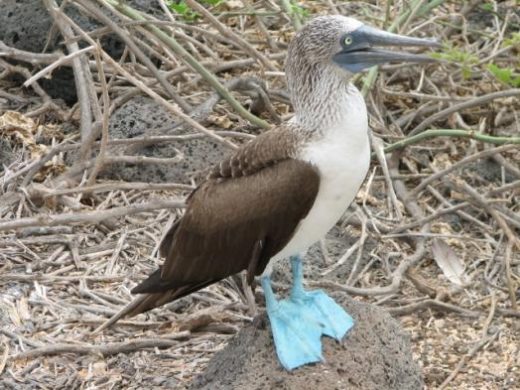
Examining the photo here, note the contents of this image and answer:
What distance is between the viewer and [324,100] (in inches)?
117

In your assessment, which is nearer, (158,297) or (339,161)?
(339,161)

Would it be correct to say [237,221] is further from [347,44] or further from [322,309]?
[347,44]

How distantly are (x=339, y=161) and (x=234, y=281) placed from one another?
112cm

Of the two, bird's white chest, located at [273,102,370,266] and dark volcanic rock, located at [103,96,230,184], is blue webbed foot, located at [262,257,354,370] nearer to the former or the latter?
bird's white chest, located at [273,102,370,266]

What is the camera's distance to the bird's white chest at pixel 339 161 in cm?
290

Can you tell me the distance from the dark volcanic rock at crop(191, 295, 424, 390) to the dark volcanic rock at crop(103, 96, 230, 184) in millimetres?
1362

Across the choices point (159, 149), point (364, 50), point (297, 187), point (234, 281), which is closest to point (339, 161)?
point (297, 187)

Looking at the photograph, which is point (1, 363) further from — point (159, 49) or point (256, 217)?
point (159, 49)

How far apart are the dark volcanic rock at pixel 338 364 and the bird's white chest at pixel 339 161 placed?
0.41 meters

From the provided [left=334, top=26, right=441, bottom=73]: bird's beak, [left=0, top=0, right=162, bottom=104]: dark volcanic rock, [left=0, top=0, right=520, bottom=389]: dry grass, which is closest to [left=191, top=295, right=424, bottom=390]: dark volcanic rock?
[left=0, top=0, right=520, bottom=389]: dry grass

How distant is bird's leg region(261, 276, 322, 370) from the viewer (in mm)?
3010

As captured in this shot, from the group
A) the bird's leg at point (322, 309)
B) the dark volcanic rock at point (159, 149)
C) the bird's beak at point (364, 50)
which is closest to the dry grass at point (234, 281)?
the dark volcanic rock at point (159, 149)

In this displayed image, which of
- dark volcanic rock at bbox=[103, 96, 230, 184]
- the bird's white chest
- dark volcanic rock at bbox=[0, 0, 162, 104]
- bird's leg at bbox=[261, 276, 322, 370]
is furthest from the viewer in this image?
dark volcanic rock at bbox=[0, 0, 162, 104]

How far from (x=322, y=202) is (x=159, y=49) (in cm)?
218
